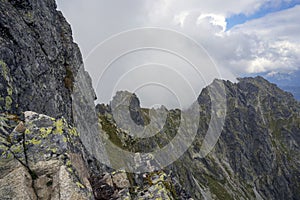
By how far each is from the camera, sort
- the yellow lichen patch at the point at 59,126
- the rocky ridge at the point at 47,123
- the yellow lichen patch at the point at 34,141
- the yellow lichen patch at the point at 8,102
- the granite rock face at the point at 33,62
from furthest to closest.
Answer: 1. the granite rock face at the point at 33,62
2. the yellow lichen patch at the point at 8,102
3. the yellow lichen patch at the point at 59,126
4. the yellow lichen patch at the point at 34,141
5. the rocky ridge at the point at 47,123

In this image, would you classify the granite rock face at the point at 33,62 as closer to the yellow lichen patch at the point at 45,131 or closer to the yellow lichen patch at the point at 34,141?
the yellow lichen patch at the point at 45,131

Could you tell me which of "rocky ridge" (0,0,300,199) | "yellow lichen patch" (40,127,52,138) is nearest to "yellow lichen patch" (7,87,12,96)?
"rocky ridge" (0,0,300,199)

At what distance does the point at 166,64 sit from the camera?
39656 mm

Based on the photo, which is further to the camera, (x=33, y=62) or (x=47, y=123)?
(x=33, y=62)

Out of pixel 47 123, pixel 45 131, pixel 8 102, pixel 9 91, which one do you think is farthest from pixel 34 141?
pixel 9 91

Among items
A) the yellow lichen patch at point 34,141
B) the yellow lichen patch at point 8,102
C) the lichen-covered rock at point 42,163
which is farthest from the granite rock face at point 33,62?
the yellow lichen patch at point 34,141

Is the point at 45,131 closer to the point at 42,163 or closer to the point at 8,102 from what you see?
the point at 42,163

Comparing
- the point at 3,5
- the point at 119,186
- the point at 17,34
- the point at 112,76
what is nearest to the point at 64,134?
the point at 119,186

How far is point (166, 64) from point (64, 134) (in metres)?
27.8

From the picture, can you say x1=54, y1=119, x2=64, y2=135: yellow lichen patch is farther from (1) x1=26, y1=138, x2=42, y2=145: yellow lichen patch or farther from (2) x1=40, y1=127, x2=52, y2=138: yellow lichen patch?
(1) x1=26, y1=138, x2=42, y2=145: yellow lichen patch

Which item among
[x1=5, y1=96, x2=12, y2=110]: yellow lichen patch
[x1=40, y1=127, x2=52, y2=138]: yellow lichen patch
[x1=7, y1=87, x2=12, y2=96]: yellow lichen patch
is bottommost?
[x1=40, y1=127, x2=52, y2=138]: yellow lichen patch

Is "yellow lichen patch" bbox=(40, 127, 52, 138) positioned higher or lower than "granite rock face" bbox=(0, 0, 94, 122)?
lower

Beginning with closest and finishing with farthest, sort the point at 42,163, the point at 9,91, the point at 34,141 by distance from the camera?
the point at 42,163
the point at 34,141
the point at 9,91

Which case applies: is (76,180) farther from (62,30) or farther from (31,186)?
(62,30)
